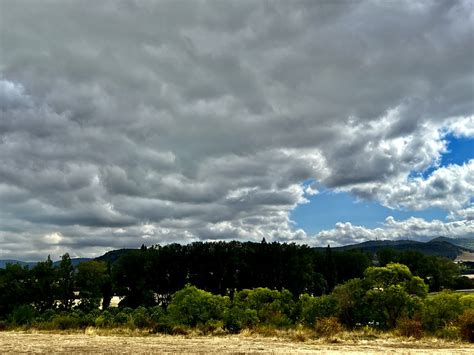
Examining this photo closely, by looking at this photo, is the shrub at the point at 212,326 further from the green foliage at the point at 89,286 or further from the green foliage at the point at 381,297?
the green foliage at the point at 89,286

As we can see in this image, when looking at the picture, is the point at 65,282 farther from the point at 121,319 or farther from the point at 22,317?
the point at 121,319

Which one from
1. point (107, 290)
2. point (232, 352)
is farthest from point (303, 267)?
point (232, 352)

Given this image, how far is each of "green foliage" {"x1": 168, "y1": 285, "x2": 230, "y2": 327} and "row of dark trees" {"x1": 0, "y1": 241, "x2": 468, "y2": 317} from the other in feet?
146

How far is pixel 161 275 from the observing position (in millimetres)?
100500

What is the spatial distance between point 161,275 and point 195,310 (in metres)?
63.5

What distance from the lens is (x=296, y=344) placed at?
1097 inches

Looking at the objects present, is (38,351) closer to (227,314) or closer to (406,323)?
(227,314)

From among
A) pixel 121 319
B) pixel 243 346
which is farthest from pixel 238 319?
pixel 121 319

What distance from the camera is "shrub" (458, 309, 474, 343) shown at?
29.6 metres

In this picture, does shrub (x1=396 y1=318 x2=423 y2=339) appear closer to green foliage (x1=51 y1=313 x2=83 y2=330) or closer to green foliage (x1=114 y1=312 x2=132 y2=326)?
green foliage (x1=114 y1=312 x2=132 y2=326)

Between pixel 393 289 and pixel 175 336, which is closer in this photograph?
pixel 175 336

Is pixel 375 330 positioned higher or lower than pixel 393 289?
lower

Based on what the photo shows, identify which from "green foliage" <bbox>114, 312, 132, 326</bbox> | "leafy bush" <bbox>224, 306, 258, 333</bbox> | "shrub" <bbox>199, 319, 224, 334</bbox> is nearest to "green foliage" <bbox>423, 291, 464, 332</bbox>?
"leafy bush" <bbox>224, 306, 258, 333</bbox>

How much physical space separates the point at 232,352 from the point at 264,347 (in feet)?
10.6
